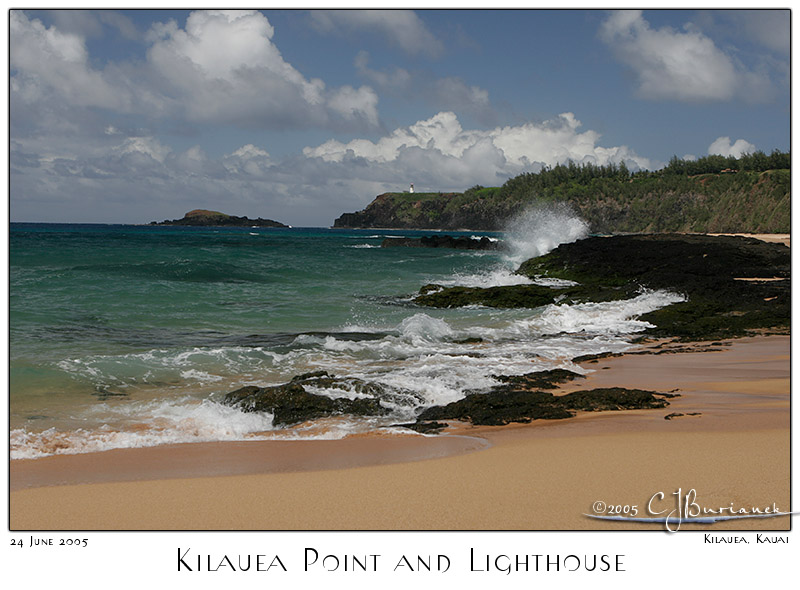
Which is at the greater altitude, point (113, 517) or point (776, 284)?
point (776, 284)

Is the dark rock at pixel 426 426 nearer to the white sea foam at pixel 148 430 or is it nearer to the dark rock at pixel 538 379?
the white sea foam at pixel 148 430

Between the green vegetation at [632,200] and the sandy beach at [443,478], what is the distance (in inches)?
1743

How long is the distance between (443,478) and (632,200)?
124164 mm

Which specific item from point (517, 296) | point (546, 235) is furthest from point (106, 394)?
point (546, 235)

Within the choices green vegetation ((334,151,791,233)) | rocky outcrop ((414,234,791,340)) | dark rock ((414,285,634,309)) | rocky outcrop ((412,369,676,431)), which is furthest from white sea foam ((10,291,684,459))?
green vegetation ((334,151,791,233))

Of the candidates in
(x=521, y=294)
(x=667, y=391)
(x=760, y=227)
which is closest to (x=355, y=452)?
(x=667, y=391)

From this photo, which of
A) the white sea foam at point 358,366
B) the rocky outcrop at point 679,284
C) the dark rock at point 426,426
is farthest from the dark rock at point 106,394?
the rocky outcrop at point 679,284

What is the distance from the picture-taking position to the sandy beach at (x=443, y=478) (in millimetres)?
3453

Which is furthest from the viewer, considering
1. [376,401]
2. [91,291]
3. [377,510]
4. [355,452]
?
[91,291]

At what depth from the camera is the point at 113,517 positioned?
3547 millimetres

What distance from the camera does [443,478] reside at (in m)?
4.07

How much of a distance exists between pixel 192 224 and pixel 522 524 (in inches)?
7418

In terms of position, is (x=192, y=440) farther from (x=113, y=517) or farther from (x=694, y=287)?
(x=694, y=287)

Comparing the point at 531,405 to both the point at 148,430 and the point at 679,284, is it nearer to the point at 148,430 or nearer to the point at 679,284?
the point at 148,430
